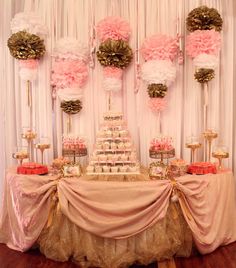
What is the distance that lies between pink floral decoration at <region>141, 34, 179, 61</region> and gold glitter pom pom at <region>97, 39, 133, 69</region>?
6.9 inches

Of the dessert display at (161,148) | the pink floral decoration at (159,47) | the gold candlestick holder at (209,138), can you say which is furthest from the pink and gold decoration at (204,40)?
the dessert display at (161,148)

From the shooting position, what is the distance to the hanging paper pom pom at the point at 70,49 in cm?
305

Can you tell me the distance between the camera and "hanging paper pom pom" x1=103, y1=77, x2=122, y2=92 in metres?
3.04

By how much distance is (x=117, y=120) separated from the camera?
2.70 m

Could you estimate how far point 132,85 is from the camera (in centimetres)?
321

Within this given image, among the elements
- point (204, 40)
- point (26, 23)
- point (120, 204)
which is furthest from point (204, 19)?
point (120, 204)

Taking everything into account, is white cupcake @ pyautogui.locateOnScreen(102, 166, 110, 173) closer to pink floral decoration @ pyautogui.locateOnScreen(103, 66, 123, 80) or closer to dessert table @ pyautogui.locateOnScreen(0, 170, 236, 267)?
dessert table @ pyautogui.locateOnScreen(0, 170, 236, 267)

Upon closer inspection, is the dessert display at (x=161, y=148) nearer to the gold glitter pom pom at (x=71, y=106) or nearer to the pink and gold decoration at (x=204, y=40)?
the pink and gold decoration at (x=204, y=40)

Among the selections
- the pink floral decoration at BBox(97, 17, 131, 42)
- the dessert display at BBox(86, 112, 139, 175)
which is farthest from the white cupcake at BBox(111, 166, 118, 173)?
the pink floral decoration at BBox(97, 17, 131, 42)

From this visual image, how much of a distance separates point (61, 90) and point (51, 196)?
1081 millimetres

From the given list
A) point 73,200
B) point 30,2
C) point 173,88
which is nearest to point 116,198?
point 73,200

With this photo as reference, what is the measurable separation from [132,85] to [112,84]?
25cm

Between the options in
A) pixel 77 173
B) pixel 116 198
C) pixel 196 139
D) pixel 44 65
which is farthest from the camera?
pixel 44 65

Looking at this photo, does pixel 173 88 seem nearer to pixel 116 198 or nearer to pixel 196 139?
pixel 196 139
